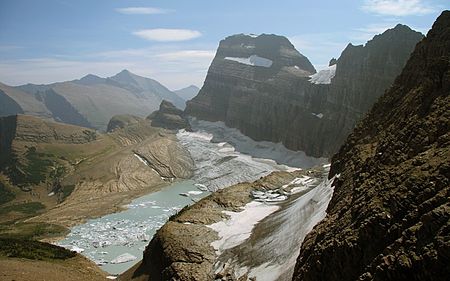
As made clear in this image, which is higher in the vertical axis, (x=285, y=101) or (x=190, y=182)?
(x=285, y=101)

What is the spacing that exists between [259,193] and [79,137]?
124385 mm

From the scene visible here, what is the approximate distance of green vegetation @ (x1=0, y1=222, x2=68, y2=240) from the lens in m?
65.2

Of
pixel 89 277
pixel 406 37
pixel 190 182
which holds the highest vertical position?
pixel 406 37

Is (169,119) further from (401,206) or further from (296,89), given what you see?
(401,206)

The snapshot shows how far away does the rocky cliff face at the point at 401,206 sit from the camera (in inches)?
492

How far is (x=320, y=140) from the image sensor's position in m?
116

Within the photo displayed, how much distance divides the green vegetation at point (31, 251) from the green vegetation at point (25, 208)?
5171 cm

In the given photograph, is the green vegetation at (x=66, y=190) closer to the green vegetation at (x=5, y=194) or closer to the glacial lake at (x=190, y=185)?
the green vegetation at (x=5, y=194)

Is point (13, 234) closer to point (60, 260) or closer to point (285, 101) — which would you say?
point (60, 260)

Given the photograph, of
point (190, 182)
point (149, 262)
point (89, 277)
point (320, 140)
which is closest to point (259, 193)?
point (149, 262)

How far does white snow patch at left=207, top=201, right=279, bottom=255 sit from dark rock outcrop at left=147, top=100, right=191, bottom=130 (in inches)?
5075

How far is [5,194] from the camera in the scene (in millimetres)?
100938

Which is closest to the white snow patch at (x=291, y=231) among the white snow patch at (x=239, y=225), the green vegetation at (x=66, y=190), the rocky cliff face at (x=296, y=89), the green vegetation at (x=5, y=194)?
the white snow patch at (x=239, y=225)

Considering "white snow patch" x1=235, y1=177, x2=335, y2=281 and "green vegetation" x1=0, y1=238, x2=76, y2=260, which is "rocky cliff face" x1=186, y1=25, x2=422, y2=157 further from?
"green vegetation" x1=0, y1=238, x2=76, y2=260
